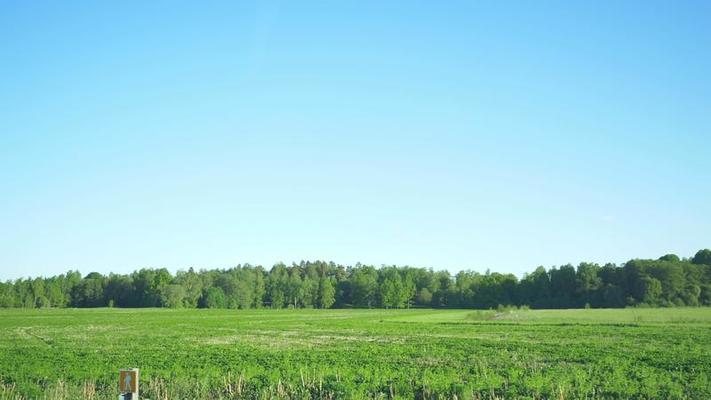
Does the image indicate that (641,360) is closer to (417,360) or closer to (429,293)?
(417,360)

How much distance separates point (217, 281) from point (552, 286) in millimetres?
101756

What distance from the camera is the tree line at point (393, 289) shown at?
424ft

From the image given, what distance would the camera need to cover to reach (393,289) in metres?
182

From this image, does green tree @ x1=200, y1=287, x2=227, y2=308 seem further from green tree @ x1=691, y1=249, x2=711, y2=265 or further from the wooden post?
the wooden post

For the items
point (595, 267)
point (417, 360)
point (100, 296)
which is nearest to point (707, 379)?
point (417, 360)

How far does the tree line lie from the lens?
129125mm

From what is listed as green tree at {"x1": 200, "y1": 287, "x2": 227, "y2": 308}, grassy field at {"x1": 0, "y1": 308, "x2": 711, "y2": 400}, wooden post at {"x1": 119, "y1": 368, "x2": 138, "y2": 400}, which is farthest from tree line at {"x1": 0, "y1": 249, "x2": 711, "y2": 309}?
wooden post at {"x1": 119, "y1": 368, "x2": 138, "y2": 400}

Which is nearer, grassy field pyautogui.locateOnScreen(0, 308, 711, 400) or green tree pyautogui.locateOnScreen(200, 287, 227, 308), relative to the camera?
grassy field pyautogui.locateOnScreen(0, 308, 711, 400)

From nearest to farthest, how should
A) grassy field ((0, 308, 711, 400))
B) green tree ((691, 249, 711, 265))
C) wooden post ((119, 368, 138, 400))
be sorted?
wooden post ((119, 368, 138, 400)) → grassy field ((0, 308, 711, 400)) → green tree ((691, 249, 711, 265))

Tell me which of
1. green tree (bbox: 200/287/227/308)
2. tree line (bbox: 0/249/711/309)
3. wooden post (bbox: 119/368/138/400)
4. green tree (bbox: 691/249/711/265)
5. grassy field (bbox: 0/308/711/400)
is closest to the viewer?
wooden post (bbox: 119/368/138/400)

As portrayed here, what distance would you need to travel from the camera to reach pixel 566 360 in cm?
3066

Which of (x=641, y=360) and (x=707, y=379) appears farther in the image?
(x=641, y=360)

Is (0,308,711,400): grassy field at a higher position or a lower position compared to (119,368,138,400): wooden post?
lower

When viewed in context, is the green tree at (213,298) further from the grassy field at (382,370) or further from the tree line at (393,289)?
the grassy field at (382,370)
